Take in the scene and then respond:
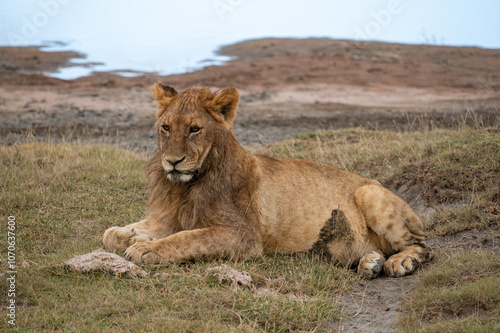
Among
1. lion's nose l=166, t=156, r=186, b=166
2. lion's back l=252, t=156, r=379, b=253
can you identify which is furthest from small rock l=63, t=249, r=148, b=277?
lion's back l=252, t=156, r=379, b=253

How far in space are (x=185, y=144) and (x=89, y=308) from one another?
61.5 inches

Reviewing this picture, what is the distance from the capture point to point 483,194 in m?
6.71

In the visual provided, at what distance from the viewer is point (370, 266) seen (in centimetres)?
551

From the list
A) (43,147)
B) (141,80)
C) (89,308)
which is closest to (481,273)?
(89,308)

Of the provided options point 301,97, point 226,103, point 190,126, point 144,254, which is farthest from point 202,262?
point 301,97

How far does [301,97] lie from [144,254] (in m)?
15.1

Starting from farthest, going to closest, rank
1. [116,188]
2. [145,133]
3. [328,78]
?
[328,78]
[145,133]
[116,188]

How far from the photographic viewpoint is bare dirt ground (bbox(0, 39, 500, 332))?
11227 mm

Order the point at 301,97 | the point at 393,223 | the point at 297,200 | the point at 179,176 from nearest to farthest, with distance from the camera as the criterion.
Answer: the point at 179,176
the point at 297,200
the point at 393,223
the point at 301,97

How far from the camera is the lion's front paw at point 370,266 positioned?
5.50 m

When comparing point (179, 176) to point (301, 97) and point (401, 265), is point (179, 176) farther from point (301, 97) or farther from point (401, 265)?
point (301, 97)

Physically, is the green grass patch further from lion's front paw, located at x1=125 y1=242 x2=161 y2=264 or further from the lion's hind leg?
lion's front paw, located at x1=125 y1=242 x2=161 y2=264

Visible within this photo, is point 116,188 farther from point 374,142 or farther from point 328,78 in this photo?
point 328,78

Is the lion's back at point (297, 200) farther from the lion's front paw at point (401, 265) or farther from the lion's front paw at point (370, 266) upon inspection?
the lion's front paw at point (401, 265)
